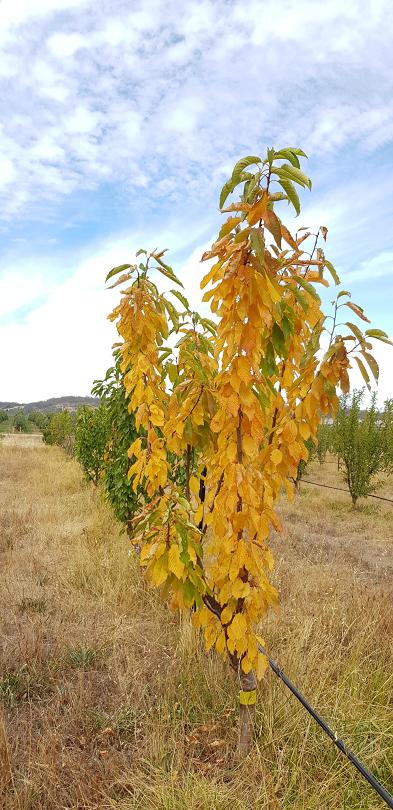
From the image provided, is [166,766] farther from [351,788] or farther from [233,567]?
→ [233,567]

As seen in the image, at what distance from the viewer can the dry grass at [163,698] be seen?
205cm

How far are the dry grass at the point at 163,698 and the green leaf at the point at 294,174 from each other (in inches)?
91.6

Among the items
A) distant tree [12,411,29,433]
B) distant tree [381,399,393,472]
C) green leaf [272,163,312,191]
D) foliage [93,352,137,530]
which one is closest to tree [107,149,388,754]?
green leaf [272,163,312,191]

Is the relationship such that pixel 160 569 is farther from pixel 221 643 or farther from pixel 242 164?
pixel 242 164

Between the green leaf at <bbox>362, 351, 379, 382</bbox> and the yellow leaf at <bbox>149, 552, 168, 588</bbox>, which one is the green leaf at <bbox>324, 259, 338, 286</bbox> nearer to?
the green leaf at <bbox>362, 351, 379, 382</bbox>

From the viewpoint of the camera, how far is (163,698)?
2.65 m

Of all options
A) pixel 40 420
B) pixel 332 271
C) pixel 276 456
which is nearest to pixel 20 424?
pixel 40 420

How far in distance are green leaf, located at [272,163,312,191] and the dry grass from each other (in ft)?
7.64

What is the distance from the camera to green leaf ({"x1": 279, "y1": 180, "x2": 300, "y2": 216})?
1523 millimetres

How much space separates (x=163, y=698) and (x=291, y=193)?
2652 millimetres

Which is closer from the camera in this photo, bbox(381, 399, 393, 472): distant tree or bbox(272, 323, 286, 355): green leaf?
bbox(272, 323, 286, 355): green leaf

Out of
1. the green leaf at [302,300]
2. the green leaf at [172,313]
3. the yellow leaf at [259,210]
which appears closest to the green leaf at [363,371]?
the green leaf at [302,300]

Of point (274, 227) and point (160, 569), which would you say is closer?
point (274, 227)

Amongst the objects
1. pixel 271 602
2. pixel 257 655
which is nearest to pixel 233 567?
pixel 271 602
